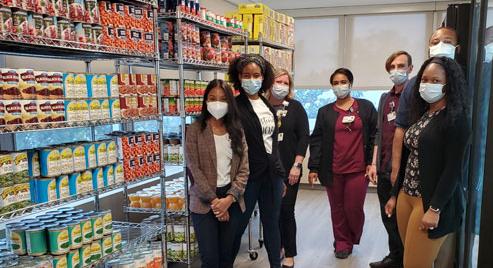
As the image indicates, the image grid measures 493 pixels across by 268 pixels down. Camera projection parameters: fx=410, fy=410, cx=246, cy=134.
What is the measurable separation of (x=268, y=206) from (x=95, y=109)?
1.35m

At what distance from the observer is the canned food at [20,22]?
1.85 meters

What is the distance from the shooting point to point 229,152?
2617mm

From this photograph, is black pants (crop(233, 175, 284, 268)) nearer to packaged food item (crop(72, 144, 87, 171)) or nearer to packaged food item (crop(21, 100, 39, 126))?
packaged food item (crop(72, 144, 87, 171))

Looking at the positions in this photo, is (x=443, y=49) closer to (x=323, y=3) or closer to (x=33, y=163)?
(x=33, y=163)

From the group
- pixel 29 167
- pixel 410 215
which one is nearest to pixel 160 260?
pixel 29 167

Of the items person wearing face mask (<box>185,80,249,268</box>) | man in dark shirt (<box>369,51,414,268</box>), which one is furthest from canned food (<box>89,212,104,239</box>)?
man in dark shirt (<box>369,51,414,268</box>)

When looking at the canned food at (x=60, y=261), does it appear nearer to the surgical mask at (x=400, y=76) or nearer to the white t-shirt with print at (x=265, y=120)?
the white t-shirt with print at (x=265, y=120)

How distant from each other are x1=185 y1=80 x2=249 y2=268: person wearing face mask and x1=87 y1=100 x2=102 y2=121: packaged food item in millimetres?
544

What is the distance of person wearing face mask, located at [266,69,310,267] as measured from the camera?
3.37m

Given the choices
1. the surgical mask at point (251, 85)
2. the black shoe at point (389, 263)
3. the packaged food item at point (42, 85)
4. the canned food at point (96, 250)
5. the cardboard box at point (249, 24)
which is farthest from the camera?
the cardboard box at point (249, 24)

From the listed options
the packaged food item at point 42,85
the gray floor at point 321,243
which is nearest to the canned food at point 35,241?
the packaged food item at point 42,85

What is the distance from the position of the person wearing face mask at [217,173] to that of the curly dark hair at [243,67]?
0.86 feet

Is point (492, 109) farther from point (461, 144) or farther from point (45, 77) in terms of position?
point (45, 77)

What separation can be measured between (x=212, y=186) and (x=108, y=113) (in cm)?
77
